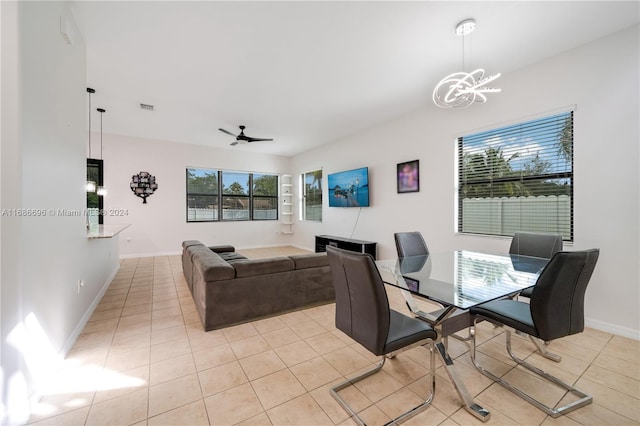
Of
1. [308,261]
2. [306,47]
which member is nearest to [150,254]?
[308,261]

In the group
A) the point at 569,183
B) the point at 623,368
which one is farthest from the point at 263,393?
the point at 569,183

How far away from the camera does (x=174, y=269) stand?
518cm

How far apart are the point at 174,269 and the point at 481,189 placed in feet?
18.2

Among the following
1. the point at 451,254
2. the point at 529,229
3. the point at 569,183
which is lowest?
the point at 451,254

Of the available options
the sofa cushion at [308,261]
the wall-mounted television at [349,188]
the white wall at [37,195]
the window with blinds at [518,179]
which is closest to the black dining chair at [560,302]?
the window with blinds at [518,179]

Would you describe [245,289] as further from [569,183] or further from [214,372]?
[569,183]

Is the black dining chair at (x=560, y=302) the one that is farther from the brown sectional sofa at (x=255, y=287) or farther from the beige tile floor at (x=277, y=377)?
the brown sectional sofa at (x=255, y=287)

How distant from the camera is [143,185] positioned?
6.39m

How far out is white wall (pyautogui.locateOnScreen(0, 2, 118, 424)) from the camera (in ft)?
4.77

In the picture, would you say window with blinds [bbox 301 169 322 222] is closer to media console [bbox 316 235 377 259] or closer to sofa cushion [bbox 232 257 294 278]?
media console [bbox 316 235 377 259]

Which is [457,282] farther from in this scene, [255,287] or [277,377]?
[255,287]

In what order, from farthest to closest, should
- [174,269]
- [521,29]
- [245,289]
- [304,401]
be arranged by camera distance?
[174,269], [245,289], [521,29], [304,401]

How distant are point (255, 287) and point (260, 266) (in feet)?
0.74

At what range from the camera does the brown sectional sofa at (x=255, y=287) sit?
262 centimetres
